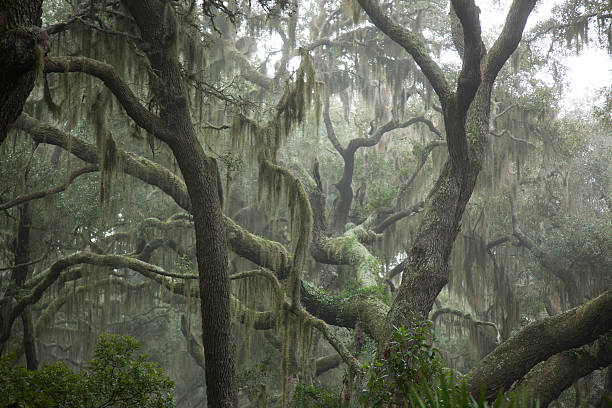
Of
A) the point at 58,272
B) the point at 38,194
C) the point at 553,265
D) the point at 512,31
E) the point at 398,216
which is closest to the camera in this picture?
the point at 38,194

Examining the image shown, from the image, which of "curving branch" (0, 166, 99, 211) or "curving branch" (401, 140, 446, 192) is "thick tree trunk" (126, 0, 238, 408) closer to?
"curving branch" (0, 166, 99, 211)

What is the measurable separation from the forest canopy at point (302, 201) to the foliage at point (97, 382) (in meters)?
0.08

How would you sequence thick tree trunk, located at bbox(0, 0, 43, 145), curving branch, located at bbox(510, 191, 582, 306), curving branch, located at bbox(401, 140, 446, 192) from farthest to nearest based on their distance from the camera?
curving branch, located at bbox(510, 191, 582, 306) < curving branch, located at bbox(401, 140, 446, 192) < thick tree trunk, located at bbox(0, 0, 43, 145)

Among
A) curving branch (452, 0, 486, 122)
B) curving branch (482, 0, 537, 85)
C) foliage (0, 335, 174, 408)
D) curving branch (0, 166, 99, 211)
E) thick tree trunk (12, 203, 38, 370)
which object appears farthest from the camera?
thick tree trunk (12, 203, 38, 370)

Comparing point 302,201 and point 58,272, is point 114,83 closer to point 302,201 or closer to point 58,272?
point 302,201

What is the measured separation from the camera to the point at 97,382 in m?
4.61

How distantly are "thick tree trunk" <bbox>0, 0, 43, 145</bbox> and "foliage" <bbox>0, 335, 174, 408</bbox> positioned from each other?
198 centimetres

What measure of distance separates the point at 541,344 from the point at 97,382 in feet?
18.8

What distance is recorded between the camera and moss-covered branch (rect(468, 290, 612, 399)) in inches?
275

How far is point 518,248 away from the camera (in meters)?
14.6

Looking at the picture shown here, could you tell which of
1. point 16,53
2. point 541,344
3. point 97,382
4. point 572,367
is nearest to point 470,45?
point 541,344

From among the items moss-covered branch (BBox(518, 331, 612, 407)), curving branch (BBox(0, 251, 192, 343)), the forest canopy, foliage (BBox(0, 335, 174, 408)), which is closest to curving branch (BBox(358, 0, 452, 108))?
the forest canopy

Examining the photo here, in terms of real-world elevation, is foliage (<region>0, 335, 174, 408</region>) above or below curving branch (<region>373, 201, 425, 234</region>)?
below

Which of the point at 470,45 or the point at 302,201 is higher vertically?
the point at 470,45
